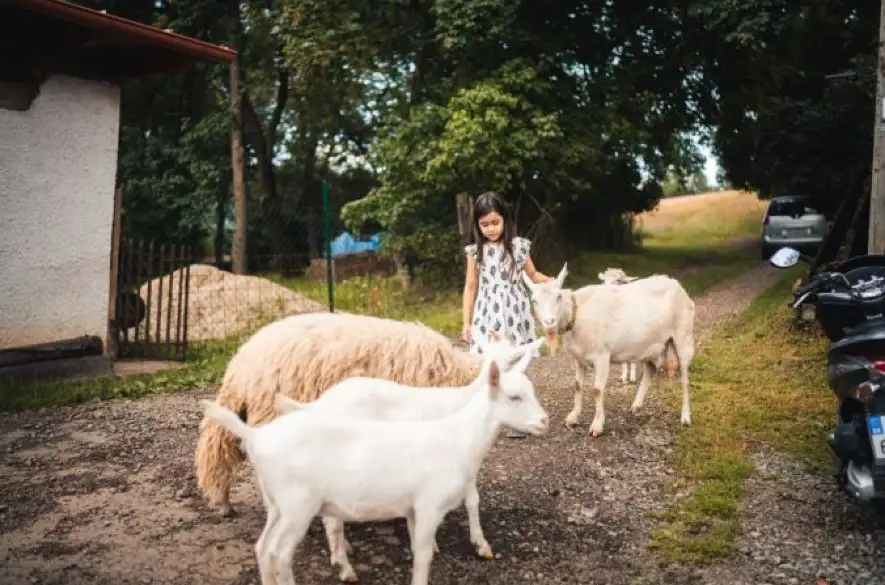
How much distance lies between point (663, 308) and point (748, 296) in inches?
350

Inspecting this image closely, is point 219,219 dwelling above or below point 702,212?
below

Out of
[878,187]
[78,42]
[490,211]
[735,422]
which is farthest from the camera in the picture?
[78,42]

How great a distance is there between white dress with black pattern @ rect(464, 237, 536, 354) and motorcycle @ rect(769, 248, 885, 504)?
6.78 ft

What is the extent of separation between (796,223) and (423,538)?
764 inches

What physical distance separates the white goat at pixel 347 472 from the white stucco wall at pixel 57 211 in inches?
240

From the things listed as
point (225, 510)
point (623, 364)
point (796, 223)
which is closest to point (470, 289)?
point (225, 510)

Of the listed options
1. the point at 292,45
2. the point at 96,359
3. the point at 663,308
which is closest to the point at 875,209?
the point at 663,308

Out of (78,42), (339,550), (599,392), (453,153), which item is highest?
(78,42)

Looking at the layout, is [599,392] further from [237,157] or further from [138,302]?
[237,157]

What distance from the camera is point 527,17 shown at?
16.5m

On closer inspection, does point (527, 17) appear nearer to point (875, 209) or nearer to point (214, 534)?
point (875, 209)

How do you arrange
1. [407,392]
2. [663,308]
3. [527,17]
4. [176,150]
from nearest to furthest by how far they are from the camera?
1. [407,392]
2. [663,308]
3. [527,17]
4. [176,150]

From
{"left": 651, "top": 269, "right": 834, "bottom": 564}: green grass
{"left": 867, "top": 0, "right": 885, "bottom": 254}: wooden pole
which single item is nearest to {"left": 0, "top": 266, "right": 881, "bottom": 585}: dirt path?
{"left": 651, "top": 269, "right": 834, "bottom": 564}: green grass

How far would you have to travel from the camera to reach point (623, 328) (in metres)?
6.90
